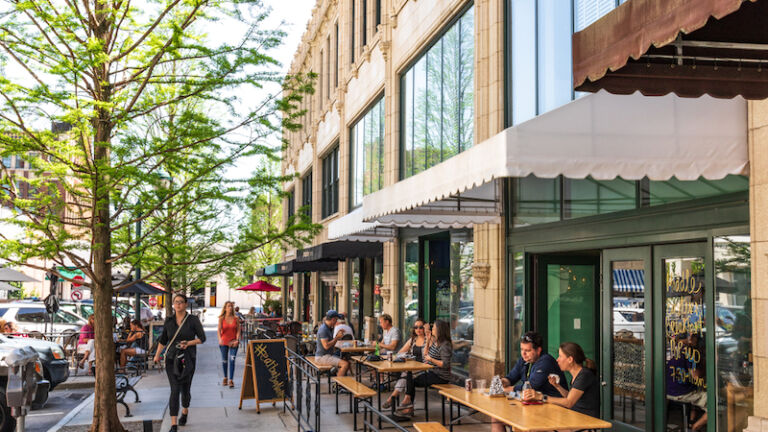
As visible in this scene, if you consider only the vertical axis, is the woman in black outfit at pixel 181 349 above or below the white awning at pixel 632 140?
below

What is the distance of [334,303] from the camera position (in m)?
26.8

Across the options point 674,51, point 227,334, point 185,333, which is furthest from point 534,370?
point 227,334

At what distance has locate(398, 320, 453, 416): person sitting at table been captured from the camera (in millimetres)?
11234

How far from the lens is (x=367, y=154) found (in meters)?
21.0

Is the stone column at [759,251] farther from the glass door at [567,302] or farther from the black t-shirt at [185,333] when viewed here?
the black t-shirt at [185,333]

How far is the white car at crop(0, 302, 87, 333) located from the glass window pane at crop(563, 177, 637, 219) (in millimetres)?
17409

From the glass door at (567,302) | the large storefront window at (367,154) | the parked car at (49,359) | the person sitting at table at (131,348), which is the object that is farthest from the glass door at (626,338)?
the person sitting at table at (131,348)

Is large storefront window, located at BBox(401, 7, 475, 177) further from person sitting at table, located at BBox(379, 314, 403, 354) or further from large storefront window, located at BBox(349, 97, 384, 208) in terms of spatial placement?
person sitting at table, located at BBox(379, 314, 403, 354)

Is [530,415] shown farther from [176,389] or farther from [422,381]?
[176,389]

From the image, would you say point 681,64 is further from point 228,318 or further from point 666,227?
point 228,318

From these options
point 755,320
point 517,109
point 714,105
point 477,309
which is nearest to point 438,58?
point 517,109

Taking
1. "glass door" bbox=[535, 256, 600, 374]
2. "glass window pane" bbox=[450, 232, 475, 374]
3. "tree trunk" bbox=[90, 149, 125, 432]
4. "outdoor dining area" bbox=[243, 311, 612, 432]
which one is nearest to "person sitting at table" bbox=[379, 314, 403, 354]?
"outdoor dining area" bbox=[243, 311, 612, 432]

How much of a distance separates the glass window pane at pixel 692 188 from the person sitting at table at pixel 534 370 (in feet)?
7.05

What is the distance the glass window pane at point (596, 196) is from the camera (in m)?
8.62
